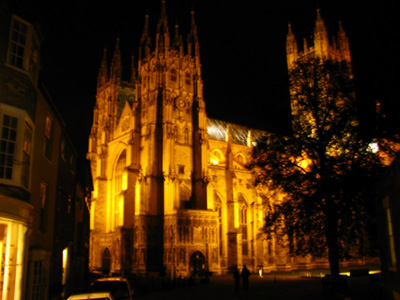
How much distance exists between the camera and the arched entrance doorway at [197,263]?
47906 millimetres

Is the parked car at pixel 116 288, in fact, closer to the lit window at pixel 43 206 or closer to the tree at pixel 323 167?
the lit window at pixel 43 206

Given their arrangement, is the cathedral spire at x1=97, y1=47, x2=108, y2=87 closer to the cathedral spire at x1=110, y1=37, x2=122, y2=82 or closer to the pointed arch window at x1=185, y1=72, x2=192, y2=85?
the cathedral spire at x1=110, y1=37, x2=122, y2=82

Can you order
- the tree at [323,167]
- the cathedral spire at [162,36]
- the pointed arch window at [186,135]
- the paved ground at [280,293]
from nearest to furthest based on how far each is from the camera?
the paved ground at [280,293] → the tree at [323,167] → the pointed arch window at [186,135] → the cathedral spire at [162,36]

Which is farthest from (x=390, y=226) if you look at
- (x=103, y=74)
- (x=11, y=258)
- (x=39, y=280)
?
(x=103, y=74)

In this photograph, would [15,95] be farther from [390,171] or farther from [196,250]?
[196,250]

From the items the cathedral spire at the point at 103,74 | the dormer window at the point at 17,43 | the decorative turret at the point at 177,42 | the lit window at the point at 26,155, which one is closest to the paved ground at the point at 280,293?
the lit window at the point at 26,155

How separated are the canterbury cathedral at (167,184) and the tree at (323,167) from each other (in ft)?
74.6

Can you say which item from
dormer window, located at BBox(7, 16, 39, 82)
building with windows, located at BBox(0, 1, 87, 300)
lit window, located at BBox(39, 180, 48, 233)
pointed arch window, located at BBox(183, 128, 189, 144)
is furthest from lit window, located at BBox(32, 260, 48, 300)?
pointed arch window, located at BBox(183, 128, 189, 144)

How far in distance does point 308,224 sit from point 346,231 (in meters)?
2.04

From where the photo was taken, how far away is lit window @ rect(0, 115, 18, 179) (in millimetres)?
11328

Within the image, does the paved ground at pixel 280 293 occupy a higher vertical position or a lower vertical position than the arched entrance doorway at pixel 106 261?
lower

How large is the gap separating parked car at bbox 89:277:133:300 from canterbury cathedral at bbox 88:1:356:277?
103 ft

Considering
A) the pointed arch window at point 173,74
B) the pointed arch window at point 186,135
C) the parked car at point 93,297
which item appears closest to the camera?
the parked car at point 93,297

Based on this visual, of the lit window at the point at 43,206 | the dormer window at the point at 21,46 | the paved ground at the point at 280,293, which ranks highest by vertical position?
the dormer window at the point at 21,46
